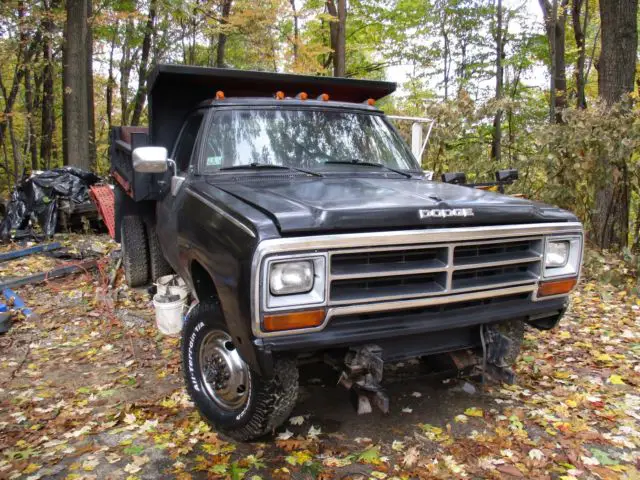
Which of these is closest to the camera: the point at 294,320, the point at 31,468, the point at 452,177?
the point at 294,320

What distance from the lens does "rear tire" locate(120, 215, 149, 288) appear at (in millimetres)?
6012

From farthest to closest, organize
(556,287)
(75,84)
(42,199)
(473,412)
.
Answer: (75,84)
(42,199)
(473,412)
(556,287)

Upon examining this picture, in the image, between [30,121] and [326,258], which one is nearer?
[326,258]

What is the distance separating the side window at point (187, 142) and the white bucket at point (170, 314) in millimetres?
1339

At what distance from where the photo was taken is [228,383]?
315 cm

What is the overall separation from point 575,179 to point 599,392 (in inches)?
156

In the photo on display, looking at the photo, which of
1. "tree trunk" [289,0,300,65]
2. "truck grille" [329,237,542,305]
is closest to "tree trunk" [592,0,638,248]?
"truck grille" [329,237,542,305]

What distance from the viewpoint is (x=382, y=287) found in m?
2.78

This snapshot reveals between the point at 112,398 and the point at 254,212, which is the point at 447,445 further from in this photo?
the point at 112,398

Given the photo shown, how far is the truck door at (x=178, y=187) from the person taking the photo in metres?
3.89

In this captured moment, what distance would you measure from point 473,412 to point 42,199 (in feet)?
26.3

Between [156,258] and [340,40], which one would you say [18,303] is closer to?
[156,258]

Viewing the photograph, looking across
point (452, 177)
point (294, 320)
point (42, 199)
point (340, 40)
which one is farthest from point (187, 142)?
point (340, 40)

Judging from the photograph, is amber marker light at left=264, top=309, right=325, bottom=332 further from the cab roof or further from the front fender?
the cab roof
